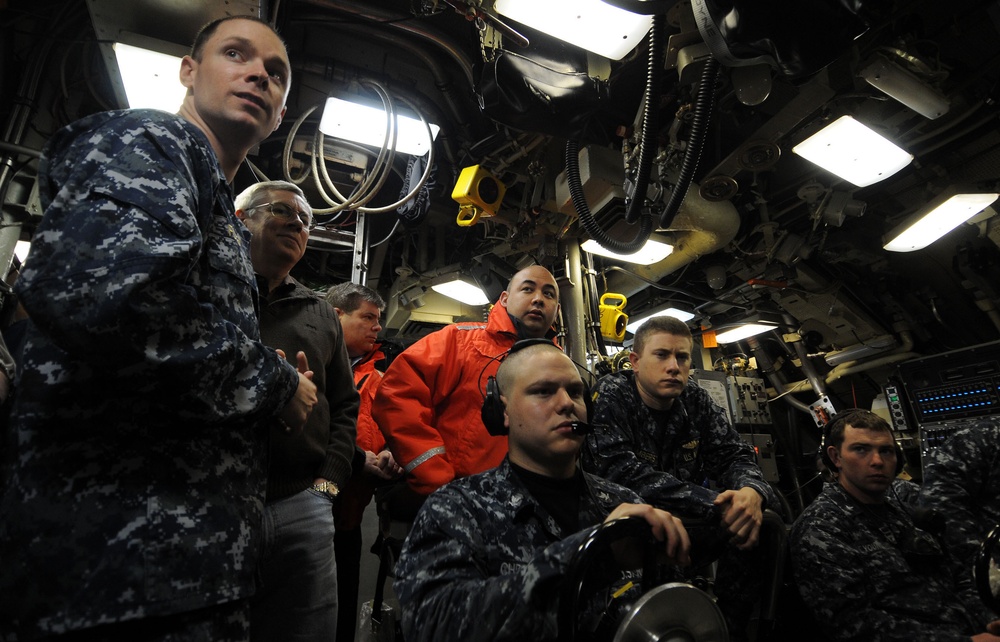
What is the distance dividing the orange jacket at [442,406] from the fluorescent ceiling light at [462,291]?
333cm

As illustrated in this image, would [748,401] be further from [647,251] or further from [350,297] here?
[350,297]

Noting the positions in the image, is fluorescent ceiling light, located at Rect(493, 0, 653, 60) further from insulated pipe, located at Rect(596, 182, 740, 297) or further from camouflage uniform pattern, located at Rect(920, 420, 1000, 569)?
camouflage uniform pattern, located at Rect(920, 420, 1000, 569)

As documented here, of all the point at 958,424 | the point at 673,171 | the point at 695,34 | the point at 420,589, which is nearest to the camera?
the point at 420,589

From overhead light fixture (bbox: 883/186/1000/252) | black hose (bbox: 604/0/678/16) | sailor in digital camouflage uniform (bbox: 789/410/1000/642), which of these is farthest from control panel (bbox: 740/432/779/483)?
black hose (bbox: 604/0/678/16)

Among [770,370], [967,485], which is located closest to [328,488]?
[967,485]

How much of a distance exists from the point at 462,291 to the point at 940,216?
5248 mm

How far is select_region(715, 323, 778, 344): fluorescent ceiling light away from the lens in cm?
725

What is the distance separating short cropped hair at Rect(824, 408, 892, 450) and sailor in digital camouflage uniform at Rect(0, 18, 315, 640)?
354 centimetres

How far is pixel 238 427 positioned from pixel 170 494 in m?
0.20

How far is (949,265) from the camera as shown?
242 inches

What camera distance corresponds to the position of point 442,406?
2777 millimetres

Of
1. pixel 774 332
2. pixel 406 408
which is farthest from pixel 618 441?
pixel 774 332

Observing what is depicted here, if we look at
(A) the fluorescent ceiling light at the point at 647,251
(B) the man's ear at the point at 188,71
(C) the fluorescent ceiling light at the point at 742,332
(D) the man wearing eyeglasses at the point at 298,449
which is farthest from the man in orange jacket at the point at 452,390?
(C) the fluorescent ceiling light at the point at 742,332

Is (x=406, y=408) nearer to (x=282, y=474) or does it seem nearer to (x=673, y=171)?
(x=282, y=474)
